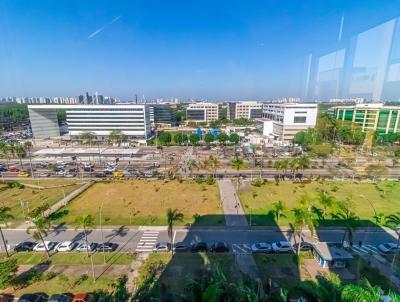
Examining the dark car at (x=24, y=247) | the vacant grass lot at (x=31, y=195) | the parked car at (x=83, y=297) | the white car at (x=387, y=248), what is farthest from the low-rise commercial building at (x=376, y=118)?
the dark car at (x=24, y=247)

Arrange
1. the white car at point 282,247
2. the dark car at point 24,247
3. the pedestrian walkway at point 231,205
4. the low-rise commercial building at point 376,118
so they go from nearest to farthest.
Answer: the white car at point 282,247
the dark car at point 24,247
the pedestrian walkway at point 231,205
the low-rise commercial building at point 376,118

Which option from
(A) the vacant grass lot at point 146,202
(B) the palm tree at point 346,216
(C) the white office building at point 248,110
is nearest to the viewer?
(B) the palm tree at point 346,216

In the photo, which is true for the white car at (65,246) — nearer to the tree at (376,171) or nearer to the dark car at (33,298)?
the dark car at (33,298)

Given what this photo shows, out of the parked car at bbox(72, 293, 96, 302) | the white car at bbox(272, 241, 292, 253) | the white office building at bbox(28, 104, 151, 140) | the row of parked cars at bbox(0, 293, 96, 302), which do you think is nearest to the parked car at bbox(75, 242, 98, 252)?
the row of parked cars at bbox(0, 293, 96, 302)

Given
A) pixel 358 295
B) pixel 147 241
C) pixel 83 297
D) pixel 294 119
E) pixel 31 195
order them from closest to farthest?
pixel 358 295 → pixel 83 297 → pixel 147 241 → pixel 31 195 → pixel 294 119

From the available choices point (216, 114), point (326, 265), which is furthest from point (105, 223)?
point (216, 114)

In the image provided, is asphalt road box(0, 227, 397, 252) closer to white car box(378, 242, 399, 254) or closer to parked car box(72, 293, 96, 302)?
white car box(378, 242, 399, 254)

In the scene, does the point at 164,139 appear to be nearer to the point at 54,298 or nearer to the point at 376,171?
the point at 376,171

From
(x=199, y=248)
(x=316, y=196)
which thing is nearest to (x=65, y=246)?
(x=199, y=248)
